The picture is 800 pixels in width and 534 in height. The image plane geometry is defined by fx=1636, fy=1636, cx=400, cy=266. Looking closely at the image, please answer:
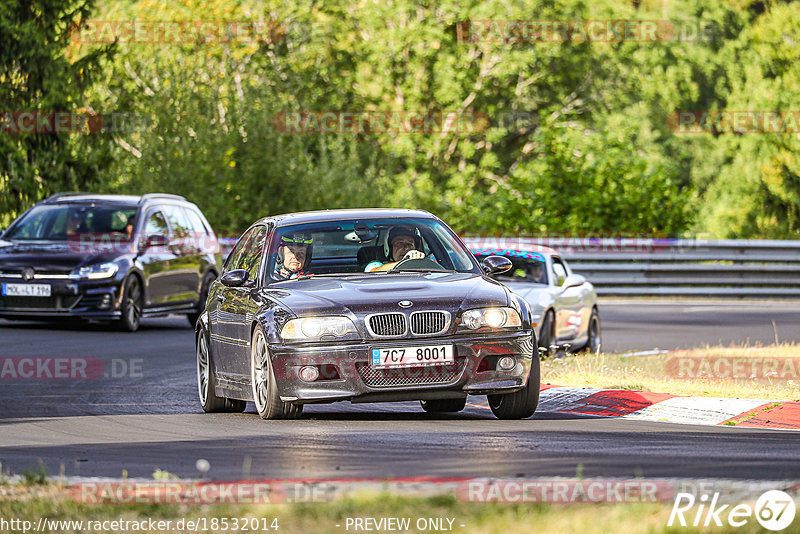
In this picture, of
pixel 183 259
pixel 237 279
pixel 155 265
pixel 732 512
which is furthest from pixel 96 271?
pixel 732 512

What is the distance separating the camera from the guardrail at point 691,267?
108 ft

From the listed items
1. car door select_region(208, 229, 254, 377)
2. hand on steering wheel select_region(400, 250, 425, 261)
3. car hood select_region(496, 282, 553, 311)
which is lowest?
car hood select_region(496, 282, 553, 311)

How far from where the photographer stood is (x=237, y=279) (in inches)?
462

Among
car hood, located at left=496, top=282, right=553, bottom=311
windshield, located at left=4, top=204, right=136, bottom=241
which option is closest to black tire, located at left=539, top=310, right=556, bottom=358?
car hood, located at left=496, top=282, right=553, bottom=311

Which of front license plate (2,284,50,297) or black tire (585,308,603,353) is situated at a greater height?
front license plate (2,284,50,297)

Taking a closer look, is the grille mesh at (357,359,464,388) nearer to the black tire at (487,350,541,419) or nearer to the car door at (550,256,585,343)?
the black tire at (487,350,541,419)

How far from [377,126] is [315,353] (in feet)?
145

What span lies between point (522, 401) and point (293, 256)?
1.97 meters

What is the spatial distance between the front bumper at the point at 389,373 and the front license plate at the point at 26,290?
10295 mm

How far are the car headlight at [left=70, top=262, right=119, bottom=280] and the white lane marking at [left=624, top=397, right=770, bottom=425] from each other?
1029 cm

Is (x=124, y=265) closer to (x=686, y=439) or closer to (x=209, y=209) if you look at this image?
(x=686, y=439)

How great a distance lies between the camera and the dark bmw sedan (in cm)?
1046
